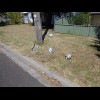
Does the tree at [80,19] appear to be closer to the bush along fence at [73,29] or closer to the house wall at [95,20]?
the bush along fence at [73,29]

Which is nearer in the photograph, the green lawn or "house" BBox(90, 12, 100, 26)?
the green lawn

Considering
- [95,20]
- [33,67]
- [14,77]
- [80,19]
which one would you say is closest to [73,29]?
[80,19]

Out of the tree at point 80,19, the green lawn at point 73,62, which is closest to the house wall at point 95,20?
the tree at point 80,19

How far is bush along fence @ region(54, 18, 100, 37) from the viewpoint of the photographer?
12412 mm

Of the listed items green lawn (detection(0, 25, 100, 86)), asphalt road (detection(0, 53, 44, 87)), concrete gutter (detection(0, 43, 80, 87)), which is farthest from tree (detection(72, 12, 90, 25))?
asphalt road (detection(0, 53, 44, 87))

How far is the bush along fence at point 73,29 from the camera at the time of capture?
40.7ft

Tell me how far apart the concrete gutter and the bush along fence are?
6.39 meters

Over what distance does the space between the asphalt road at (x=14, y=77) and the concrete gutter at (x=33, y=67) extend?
210 millimetres

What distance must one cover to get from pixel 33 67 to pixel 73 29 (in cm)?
799

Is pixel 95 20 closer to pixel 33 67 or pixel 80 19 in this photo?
pixel 80 19

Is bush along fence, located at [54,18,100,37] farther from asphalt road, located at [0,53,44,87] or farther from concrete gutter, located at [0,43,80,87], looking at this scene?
asphalt road, located at [0,53,44,87]

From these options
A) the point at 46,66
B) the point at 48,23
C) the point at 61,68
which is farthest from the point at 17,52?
the point at 48,23
